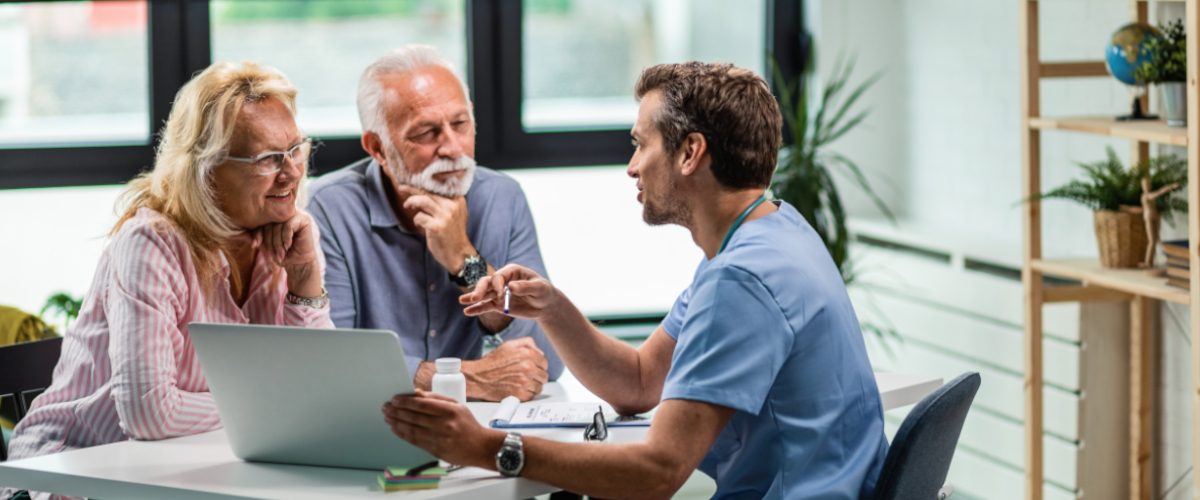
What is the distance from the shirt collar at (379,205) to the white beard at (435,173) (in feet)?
0.14

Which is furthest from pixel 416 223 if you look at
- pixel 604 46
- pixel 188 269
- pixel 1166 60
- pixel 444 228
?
pixel 604 46

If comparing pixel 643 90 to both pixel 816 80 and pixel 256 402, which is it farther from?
pixel 816 80

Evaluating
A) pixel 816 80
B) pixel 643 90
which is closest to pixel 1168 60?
pixel 643 90

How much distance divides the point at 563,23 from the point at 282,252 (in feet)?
7.52

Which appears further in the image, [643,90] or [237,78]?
[237,78]

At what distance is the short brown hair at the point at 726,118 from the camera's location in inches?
66.4

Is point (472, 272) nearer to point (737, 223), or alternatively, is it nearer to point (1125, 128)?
point (737, 223)

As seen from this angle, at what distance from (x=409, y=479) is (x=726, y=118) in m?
0.69

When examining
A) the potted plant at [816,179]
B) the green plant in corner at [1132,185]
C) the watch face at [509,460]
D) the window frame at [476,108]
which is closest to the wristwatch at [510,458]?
the watch face at [509,460]

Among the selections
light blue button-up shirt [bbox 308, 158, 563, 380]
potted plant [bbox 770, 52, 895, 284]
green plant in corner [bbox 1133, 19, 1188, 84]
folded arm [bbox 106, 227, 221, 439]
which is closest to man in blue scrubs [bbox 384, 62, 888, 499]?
folded arm [bbox 106, 227, 221, 439]

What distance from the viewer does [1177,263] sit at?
100 inches

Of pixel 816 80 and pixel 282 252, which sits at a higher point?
pixel 816 80

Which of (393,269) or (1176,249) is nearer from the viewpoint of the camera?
(393,269)

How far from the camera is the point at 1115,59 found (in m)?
2.74
